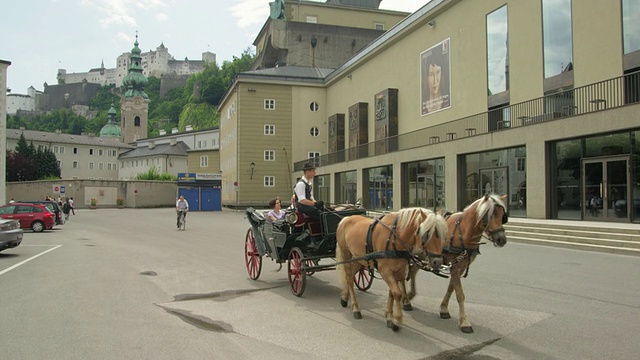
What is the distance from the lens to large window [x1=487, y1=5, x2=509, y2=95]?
81.4 feet

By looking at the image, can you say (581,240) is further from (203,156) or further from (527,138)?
(203,156)

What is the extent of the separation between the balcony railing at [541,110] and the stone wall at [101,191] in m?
49.4

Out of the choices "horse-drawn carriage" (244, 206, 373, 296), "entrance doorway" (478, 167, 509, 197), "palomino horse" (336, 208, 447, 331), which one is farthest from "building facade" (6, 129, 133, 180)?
"palomino horse" (336, 208, 447, 331)

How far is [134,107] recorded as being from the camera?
4941 inches

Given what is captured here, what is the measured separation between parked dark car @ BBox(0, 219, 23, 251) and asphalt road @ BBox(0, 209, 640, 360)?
2.19m

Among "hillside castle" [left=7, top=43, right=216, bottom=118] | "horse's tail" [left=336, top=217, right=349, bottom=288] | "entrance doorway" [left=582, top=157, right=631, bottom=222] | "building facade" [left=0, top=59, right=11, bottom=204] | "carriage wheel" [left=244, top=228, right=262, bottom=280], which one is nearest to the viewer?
"horse's tail" [left=336, top=217, right=349, bottom=288]

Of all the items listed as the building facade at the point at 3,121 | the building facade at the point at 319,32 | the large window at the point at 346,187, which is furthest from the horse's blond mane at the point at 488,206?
the building facade at the point at 3,121

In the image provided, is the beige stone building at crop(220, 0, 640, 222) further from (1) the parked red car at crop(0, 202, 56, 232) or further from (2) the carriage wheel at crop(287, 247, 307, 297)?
(1) the parked red car at crop(0, 202, 56, 232)

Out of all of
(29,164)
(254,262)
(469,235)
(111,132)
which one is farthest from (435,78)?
(111,132)

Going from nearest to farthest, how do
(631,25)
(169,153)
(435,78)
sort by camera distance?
(631,25) → (435,78) → (169,153)

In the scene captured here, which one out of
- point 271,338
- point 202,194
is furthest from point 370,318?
point 202,194

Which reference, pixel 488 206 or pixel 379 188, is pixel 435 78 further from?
pixel 488 206

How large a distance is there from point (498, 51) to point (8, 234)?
23.8 metres

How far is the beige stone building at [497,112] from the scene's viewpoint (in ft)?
58.5
